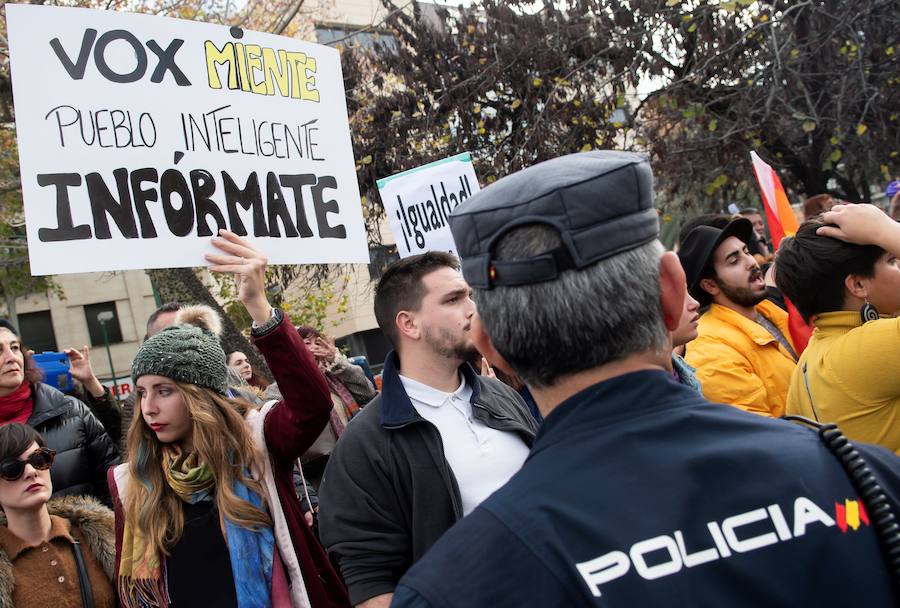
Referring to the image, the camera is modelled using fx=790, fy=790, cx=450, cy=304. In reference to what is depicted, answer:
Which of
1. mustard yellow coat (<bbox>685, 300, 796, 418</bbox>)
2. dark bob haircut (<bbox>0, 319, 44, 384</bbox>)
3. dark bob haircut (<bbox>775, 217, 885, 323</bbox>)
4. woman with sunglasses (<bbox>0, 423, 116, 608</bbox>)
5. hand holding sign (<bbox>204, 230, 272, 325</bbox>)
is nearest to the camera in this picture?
dark bob haircut (<bbox>775, 217, 885, 323</bbox>)

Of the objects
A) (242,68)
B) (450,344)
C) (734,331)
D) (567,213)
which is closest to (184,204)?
(242,68)

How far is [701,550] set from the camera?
0.98 m

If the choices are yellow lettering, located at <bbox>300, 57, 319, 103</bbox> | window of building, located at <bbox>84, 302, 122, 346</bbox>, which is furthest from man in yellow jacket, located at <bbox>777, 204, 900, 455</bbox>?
window of building, located at <bbox>84, 302, 122, 346</bbox>

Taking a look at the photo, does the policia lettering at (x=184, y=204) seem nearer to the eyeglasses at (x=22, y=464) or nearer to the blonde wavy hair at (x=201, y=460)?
the blonde wavy hair at (x=201, y=460)

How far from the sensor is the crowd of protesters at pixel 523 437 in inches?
39.3

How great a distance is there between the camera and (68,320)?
30203mm

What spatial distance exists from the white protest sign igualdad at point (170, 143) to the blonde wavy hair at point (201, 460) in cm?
53

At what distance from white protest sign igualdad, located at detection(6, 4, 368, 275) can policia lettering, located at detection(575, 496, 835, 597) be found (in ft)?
6.94

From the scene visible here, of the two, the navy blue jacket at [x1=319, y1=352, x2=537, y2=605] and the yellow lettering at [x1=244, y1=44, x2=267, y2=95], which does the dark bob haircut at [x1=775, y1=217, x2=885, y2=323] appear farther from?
the yellow lettering at [x1=244, y1=44, x2=267, y2=95]

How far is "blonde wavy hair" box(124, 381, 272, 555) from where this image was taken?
8.80 feet

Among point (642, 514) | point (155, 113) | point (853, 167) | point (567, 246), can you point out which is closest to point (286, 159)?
point (155, 113)

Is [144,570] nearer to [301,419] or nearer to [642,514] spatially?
[301,419]

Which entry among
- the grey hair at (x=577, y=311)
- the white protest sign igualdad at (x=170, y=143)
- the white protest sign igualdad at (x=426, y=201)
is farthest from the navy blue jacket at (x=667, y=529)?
the white protest sign igualdad at (x=426, y=201)

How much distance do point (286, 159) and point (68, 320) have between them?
3042 centimetres
